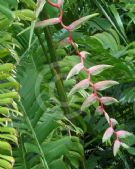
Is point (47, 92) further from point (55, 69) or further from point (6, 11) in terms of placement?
point (6, 11)

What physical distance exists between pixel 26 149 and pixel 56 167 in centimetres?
7

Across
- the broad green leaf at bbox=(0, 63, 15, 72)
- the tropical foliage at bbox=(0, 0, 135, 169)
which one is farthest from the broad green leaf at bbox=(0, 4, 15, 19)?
the broad green leaf at bbox=(0, 63, 15, 72)

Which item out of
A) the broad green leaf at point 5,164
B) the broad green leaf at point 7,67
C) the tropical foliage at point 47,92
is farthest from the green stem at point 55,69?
the broad green leaf at point 5,164

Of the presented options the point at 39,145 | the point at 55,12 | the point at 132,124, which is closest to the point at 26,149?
the point at 39,145

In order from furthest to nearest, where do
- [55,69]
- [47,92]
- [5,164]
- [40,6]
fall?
1. [47,92]
2. [55,69]
3. [5,164]
4. [40,6]

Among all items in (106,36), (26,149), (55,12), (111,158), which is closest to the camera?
(55,12)

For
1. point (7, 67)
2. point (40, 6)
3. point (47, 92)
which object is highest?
point (40, 6)

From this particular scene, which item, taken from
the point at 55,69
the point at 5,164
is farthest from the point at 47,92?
the point at 5,164

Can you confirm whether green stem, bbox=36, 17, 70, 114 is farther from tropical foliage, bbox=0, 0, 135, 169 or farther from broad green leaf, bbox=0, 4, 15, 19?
broad green leaf, bbox=0, 4, 15, 19

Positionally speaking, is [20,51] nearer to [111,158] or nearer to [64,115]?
[64,115]

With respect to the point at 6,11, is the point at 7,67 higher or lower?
lower

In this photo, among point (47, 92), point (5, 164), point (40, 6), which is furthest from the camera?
point (47, 92)

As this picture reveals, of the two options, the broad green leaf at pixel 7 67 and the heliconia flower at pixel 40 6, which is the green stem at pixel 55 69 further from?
the heliconia flower at pixel 40 6

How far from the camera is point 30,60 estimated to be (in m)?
1.09
